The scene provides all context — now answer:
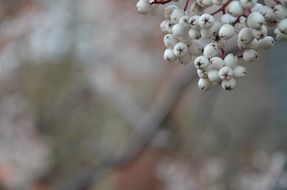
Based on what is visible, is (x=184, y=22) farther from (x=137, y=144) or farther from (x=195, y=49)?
(x=137, y=144)

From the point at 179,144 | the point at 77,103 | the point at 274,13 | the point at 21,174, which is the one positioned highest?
the point at 77,103

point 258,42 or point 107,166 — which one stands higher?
point 107,166

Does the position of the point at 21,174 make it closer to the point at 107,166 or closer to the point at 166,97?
the point at 107,166

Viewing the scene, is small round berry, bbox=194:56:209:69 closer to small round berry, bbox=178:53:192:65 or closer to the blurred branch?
small round berry, bbox=178:53:192:65

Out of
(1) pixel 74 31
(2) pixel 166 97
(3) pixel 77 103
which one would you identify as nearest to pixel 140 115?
(1) pixel 74 31

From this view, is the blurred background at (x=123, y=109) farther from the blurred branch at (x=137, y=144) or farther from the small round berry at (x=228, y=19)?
the small round berry at (x=228, y=19)

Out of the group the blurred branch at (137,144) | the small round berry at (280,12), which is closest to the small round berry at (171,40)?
the small round berry at (280,12)
